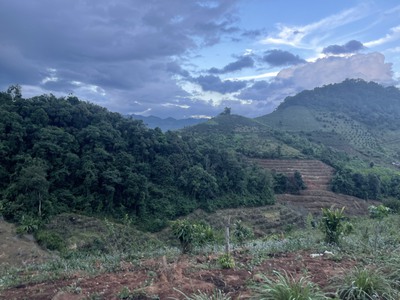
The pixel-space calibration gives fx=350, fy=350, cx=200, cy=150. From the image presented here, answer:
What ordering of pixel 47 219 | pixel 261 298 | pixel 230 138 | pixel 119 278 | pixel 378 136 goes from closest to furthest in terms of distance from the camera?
pixel 261 298
pixel 119 278
pixel 47 219
pixel 230 138
pixel 378 136

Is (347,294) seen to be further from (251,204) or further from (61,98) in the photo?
(61,98)

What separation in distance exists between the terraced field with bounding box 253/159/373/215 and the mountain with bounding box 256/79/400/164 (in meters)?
20.6

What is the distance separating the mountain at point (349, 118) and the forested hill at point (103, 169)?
135 ft

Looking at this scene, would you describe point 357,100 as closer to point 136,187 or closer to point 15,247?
point 136,187

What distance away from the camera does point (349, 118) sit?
370 feet

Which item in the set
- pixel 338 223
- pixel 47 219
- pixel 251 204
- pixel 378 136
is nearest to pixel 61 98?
pixel 47 219

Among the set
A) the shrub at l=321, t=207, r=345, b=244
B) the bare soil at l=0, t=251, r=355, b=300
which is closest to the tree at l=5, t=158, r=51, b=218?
the bare soil at l=0, t=251, r=355, b=300

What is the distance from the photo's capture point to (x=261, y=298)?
4.58m

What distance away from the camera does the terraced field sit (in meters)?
48.3

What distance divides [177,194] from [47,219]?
49.0ft

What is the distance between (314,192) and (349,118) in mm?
71157

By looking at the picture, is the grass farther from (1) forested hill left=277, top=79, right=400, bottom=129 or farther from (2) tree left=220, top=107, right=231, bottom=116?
(1) forested hill left=277, top=79, right=400, bottom=129

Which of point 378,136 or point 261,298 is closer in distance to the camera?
point 261,298

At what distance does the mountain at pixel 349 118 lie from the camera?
3179 inches
